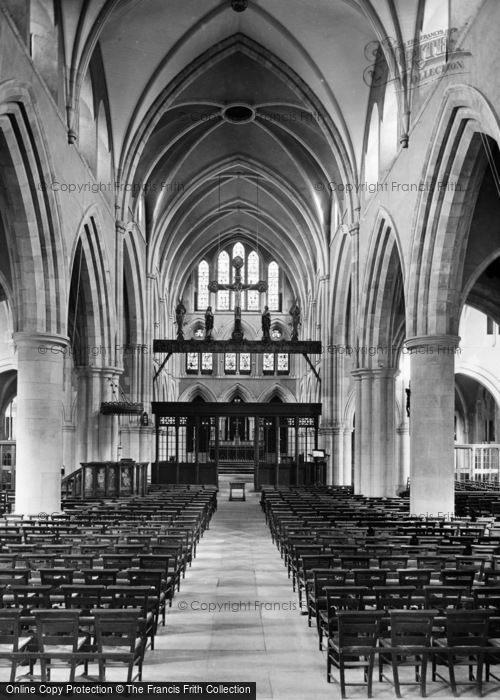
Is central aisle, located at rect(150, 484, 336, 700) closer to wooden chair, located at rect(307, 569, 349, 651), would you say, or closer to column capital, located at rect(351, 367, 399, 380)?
wooden chair, located at rect(307, 569, 349, 651)

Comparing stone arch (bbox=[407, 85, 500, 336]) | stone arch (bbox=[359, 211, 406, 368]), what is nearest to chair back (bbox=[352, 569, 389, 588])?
stone arch (bbox=[407, 85, 500, 336])

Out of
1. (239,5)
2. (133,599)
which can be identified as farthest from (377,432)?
(133,599)

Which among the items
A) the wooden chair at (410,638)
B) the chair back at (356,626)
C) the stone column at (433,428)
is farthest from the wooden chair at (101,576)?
the stone column at (433,428)

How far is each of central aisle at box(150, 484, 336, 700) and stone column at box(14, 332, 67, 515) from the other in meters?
6.21

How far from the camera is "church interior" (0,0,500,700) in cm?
777

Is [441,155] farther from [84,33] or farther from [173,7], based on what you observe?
[173,7]

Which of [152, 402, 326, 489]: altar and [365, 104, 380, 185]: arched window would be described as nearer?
[365, 104, 380, 185]: arched window

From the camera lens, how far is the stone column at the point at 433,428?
20547 millimetres

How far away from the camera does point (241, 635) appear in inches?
355

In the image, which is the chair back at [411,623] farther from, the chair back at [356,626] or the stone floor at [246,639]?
the stone floor at [246,639]

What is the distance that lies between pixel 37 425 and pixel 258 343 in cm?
1744

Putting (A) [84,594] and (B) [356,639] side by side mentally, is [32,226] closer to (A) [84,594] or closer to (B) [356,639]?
(A) [84,594]

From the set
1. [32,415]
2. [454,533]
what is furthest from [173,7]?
[454,533]

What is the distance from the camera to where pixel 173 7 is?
88.3 feet
